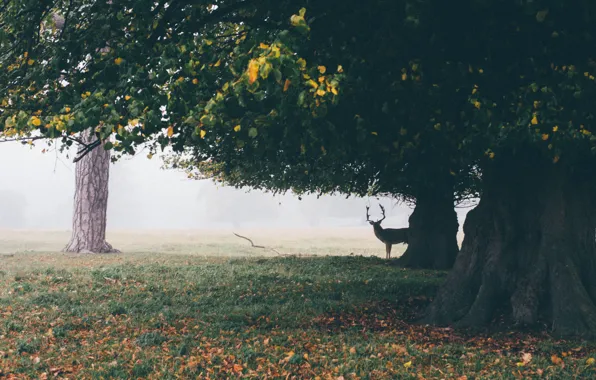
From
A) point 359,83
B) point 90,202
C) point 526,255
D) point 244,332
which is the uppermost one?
point 359,83

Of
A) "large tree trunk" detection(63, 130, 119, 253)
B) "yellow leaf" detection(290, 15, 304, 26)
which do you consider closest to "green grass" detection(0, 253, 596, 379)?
"yellow leaf" detection(290, 15, 304, 26)

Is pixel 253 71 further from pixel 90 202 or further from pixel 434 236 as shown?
pixel 90 202

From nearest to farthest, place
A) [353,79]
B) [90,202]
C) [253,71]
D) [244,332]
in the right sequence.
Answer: [253,71]
[353,79]
[244,332]
[90,202]

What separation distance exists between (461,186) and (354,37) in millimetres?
17694

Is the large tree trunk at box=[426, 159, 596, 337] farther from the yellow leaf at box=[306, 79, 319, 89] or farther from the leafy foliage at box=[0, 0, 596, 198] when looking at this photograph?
the yellow leaf at box=[306, 79, 319, 89]

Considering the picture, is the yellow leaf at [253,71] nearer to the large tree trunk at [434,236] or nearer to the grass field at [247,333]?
the grass field at [247,333]

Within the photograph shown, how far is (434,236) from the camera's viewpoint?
24.5m

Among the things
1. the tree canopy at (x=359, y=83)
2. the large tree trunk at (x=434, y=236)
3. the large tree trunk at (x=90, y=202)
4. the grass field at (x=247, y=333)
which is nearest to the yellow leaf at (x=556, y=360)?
the grass field at (x=247, y=333)

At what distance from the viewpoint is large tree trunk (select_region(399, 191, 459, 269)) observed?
24.2 m

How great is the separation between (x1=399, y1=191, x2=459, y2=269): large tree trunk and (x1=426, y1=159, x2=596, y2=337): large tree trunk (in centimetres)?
1062

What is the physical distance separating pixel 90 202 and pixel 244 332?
2150cm

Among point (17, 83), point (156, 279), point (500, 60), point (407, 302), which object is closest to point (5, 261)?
point (156, 279)

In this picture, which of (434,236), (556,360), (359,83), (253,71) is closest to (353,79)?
(359,83)

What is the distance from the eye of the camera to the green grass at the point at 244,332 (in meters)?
9.43
